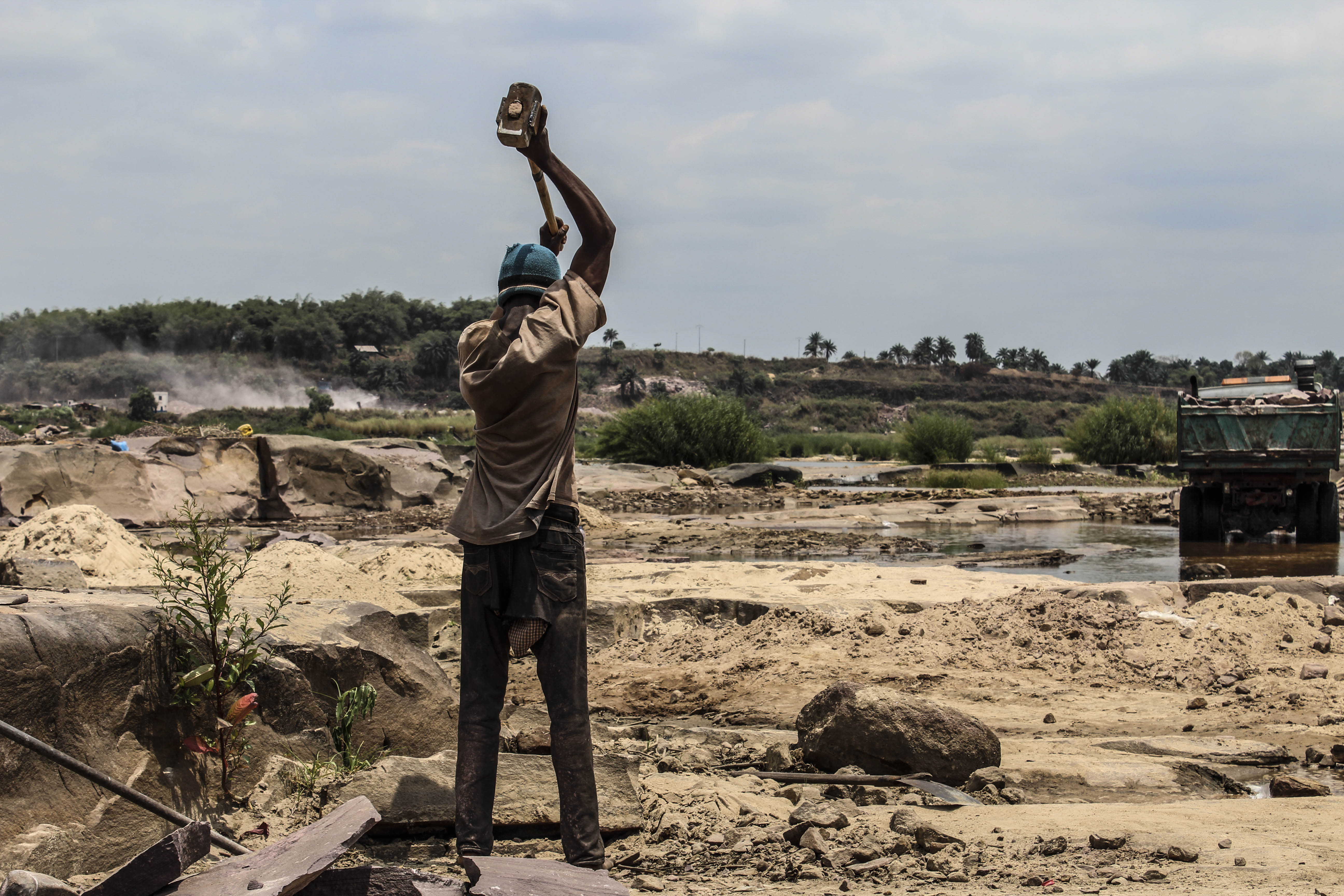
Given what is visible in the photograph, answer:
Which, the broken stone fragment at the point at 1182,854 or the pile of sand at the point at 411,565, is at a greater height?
the pile of sand at the point at 411,565

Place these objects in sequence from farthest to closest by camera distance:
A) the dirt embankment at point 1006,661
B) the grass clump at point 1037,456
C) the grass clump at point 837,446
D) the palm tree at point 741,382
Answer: the palm tree at point 741,382 < the grass clump at point 837,446 < the grass clump at point 1037,456 < the dirt embankment at point 1006,661

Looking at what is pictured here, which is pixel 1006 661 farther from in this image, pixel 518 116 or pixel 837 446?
pixel 837 446

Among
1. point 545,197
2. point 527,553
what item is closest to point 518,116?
point 545,197

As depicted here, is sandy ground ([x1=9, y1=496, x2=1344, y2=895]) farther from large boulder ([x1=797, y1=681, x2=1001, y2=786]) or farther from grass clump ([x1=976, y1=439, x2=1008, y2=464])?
grass clump ([x1=976, y1=439, x2=1008, y2=464])

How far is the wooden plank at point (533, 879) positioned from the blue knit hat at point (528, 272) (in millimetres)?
1589

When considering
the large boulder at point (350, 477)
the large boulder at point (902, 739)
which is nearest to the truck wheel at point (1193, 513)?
the large boulder at point (902, 739)

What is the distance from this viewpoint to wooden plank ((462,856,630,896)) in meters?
2.55

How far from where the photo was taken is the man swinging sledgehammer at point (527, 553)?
3.03 metres

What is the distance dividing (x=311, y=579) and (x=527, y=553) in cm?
350

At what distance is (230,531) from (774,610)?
32.7 ft

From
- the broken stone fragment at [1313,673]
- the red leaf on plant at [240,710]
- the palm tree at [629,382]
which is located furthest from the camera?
the palm tree at [629,382]

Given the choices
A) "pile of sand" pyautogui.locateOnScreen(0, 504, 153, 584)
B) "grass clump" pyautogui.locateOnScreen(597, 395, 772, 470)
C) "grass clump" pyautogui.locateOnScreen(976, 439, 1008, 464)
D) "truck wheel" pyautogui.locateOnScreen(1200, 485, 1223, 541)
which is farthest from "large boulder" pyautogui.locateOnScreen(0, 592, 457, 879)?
"grass clump" pyautogui.locateOnScreen(976, 439, 1008, 464)

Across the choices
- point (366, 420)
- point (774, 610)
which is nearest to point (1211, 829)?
point (774, 610)

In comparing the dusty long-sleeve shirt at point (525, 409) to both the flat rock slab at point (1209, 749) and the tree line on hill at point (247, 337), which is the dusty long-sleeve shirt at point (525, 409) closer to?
the flat rock slab at point (1209, 749)
